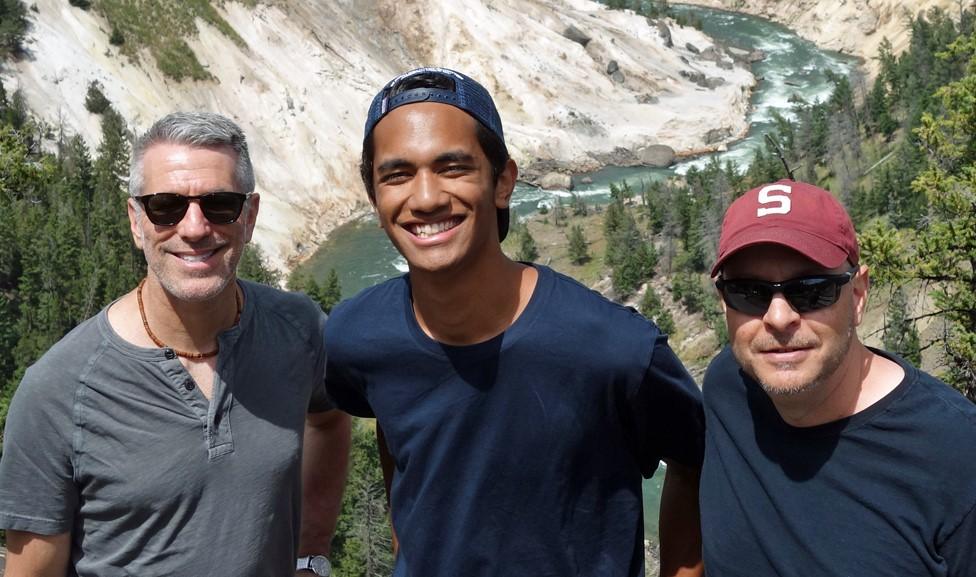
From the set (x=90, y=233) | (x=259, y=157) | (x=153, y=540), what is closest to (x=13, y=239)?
(x=90, y=233)

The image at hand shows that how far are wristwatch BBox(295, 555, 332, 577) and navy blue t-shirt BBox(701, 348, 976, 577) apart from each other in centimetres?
227

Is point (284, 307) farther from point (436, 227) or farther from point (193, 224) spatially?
point (436, 227)

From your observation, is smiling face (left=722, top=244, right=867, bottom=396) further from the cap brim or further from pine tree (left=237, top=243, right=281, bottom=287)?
pine tree (left=237, top=243, right=281, bottom=287)

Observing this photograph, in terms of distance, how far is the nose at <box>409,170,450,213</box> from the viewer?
3.92 metres

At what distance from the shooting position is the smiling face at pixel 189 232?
14.9 feet

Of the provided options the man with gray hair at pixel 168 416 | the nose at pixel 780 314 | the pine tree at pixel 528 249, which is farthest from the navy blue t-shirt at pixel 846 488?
the pine tree at pixel 528 249

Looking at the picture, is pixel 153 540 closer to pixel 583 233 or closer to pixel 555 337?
pixel 555 337

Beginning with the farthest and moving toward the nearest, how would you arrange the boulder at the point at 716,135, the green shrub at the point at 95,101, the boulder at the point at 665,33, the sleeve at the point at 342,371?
1. the boulder at the point at 665,33
2. the boulder at the point at 716,135
3. the green shrub at the point at 95,101
4. the sleeve at the point at 342,371

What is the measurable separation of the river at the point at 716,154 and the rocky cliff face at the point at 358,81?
1.53 meters

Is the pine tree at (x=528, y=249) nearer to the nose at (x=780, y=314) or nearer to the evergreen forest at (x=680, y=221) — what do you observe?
the evergreen forest at (x=680, y=221)

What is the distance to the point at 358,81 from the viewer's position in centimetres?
6600

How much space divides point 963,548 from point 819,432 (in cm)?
A: 63

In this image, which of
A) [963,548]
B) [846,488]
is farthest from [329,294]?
[963,548]

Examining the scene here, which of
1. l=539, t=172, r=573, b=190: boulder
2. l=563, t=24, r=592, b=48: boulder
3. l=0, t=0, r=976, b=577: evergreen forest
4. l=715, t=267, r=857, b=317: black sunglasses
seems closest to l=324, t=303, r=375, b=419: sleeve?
l=715, t=267, r=857, b=317: black sunglasses
